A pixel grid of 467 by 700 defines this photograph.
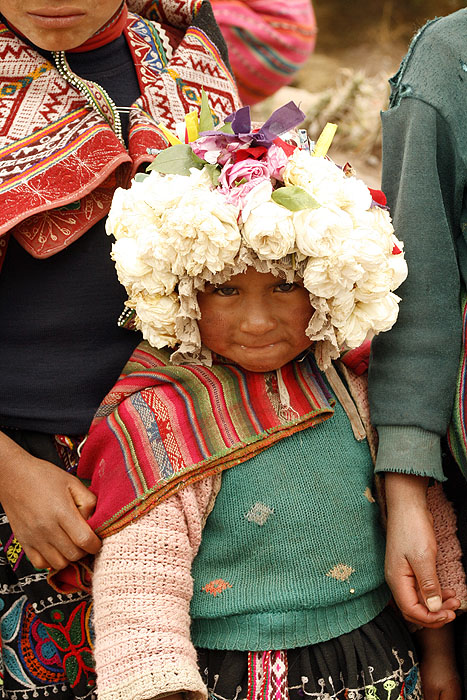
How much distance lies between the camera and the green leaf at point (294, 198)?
1.46 meters

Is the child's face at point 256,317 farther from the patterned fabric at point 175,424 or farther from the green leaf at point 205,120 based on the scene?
the green leaf at point 205,120

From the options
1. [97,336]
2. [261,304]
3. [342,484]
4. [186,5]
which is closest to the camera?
[261,304]

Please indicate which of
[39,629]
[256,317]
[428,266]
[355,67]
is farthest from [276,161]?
[355,67]

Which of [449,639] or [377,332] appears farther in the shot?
[449,639]

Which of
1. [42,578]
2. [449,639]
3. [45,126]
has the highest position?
[45,126]

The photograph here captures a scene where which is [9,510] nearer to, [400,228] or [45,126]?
[45,126]

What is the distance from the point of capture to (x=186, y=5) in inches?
81.4

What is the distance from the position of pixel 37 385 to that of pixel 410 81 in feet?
3.41

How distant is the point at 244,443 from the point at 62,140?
76 centimetres

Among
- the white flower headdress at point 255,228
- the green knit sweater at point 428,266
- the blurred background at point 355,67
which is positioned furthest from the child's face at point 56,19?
the blurred background at point 355,67

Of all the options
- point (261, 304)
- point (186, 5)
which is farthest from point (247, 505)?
point (186, 5)

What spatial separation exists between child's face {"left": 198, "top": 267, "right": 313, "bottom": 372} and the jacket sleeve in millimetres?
242

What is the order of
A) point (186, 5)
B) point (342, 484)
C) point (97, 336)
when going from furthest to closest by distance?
point (186, 5) < point (97, 336) < point (342, 484)

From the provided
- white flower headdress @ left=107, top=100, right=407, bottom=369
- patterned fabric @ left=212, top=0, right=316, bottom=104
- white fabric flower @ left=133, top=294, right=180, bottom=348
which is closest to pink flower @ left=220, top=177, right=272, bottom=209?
white flower headdress @ left=107, top=100, right=407, bottom=369
